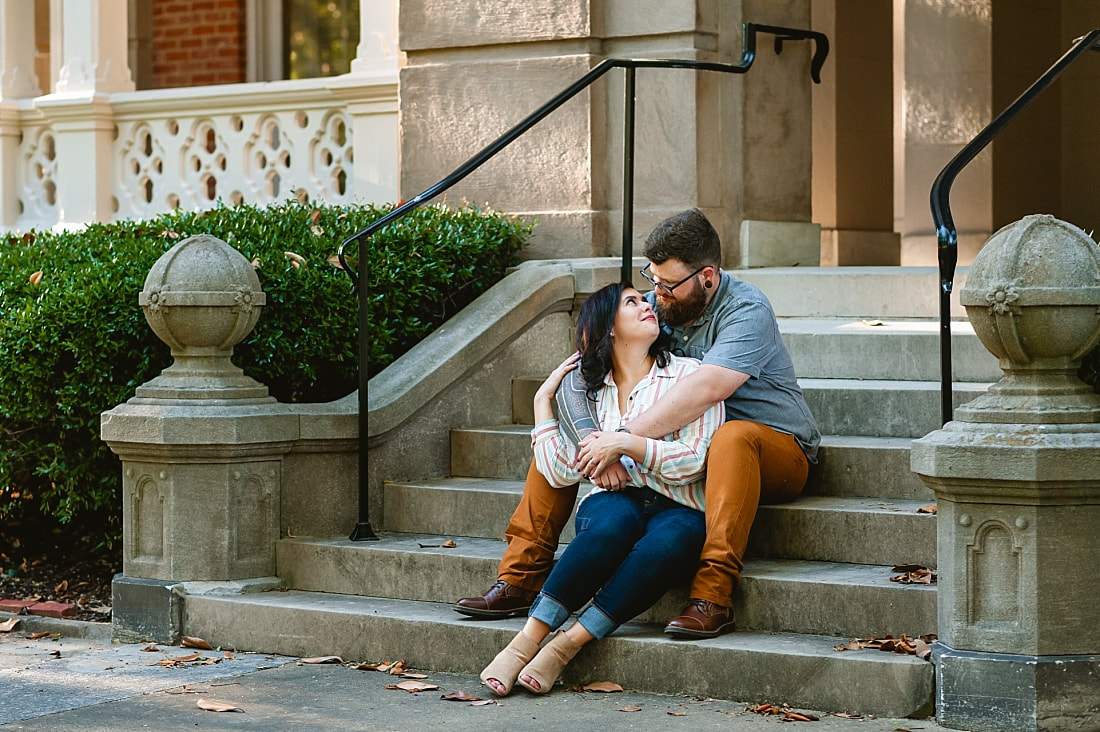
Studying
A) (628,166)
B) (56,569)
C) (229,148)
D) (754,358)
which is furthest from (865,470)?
(229,148)

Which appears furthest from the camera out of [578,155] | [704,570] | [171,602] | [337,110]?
[337,110]

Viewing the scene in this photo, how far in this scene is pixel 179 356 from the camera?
6.29m

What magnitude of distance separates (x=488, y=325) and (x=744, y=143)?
196 cm

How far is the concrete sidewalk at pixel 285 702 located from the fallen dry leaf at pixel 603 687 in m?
0.02

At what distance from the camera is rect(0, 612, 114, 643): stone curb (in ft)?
20.9

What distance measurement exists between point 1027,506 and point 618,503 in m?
1.36

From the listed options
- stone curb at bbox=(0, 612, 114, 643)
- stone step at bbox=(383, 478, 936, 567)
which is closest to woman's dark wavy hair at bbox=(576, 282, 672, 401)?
stone step at bbox=(383, 478, 936, 567)

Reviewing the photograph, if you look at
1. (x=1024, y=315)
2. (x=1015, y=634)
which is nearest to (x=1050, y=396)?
(x=1024, y=315)

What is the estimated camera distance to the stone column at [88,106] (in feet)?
34.8

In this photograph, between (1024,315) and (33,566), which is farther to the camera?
(33,566)

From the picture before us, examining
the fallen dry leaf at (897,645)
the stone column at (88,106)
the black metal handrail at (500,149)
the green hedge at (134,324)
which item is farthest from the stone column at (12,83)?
the fallen dry leaf at (897,645)

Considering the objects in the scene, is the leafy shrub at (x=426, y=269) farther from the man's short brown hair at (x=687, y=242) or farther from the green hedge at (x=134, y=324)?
the man's short brown hair at (x=687, y=242)

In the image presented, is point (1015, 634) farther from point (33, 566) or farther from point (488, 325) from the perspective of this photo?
point (33, 566)

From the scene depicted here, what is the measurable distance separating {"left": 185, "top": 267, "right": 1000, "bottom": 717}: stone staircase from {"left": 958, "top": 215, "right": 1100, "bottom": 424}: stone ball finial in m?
0.70
